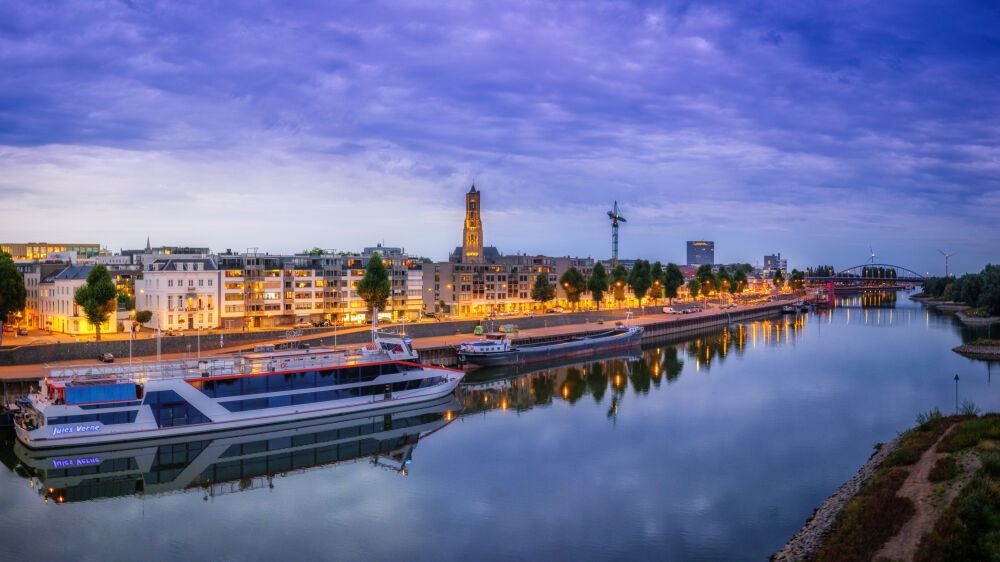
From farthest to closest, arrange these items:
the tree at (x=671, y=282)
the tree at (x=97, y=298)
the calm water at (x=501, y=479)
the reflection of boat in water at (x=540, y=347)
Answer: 1. the tree at (x=671, y=282)
2. the reflection of boat in water at (x=540, y=347)
3. the tree at (x=97, y=298)
4. the calm water at (x=501, y=479)

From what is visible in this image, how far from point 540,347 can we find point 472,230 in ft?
232

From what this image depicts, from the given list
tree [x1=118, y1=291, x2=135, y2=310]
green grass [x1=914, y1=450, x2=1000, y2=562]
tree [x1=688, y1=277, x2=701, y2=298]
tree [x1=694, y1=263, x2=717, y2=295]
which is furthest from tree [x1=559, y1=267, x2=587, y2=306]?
green grass [x1=914, y1=450, x2=1000, y2=562]

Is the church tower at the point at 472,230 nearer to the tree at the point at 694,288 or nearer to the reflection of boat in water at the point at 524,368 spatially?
the tree at the point at 694,288

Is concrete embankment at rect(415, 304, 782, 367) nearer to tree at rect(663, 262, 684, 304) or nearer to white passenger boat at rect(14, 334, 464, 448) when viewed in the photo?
tree at rect(663, 262, 684, 304)

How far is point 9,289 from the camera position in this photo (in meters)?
50.4

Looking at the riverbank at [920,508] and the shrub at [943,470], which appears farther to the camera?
the shrub at [943,470]

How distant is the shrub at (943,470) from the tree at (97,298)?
50440 millimetres

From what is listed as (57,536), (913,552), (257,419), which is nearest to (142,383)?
(257,419)

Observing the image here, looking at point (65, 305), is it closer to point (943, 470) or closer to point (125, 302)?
point (125, 302)

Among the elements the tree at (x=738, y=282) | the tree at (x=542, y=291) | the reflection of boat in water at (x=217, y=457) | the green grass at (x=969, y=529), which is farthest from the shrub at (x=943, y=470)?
the tree at (x=738, y=282)

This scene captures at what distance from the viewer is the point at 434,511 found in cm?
2645

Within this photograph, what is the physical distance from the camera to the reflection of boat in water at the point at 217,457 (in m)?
29.4

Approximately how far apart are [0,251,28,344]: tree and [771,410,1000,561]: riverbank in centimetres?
5363

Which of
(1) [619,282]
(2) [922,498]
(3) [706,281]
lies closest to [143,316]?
(2) [922,498]
